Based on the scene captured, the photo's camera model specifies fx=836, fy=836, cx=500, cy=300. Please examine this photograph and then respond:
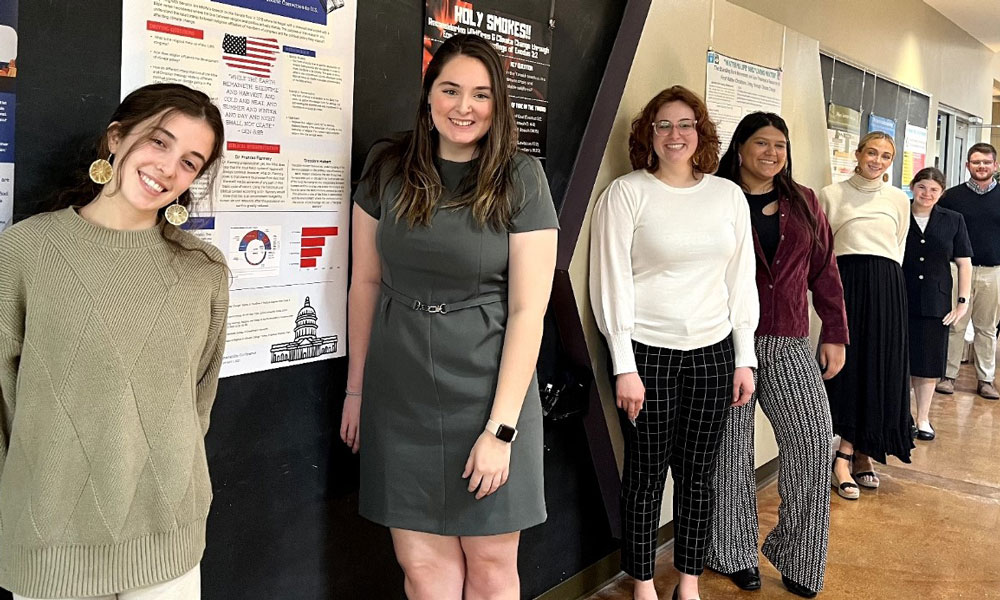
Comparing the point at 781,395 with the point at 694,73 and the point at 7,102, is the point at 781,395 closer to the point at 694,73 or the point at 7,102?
the point at 694,73

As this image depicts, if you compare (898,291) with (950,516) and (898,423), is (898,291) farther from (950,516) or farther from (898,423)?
(950,516)

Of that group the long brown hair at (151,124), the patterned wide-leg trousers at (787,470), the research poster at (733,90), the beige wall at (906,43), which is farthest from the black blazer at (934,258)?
the long brown hair at (151,124)

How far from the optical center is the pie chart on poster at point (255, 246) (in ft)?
5.68

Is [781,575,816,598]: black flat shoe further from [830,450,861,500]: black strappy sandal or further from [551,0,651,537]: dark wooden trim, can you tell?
[830,450,861,500]: black strappy sandal

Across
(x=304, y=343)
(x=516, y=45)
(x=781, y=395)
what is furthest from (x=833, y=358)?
(x=304, y=343)

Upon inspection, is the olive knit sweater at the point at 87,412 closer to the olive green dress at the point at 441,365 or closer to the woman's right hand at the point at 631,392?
the olive green dress at the point at 441,365

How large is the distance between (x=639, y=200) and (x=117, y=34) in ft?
4.91

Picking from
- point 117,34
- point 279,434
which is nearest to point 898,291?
point 279,434

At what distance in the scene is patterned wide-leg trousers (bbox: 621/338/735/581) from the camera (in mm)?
2506

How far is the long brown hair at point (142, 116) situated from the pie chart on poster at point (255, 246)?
0.33 meters

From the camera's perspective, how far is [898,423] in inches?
155

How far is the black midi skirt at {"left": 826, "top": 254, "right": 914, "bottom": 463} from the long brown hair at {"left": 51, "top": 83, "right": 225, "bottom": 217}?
3205 millimetres

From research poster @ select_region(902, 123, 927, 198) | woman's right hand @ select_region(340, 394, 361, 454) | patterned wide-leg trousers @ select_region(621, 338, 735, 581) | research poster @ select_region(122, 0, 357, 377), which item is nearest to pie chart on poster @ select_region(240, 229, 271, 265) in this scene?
research poster @ select_region(122, 0, 357, 377)

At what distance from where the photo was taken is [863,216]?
12.3 ft
